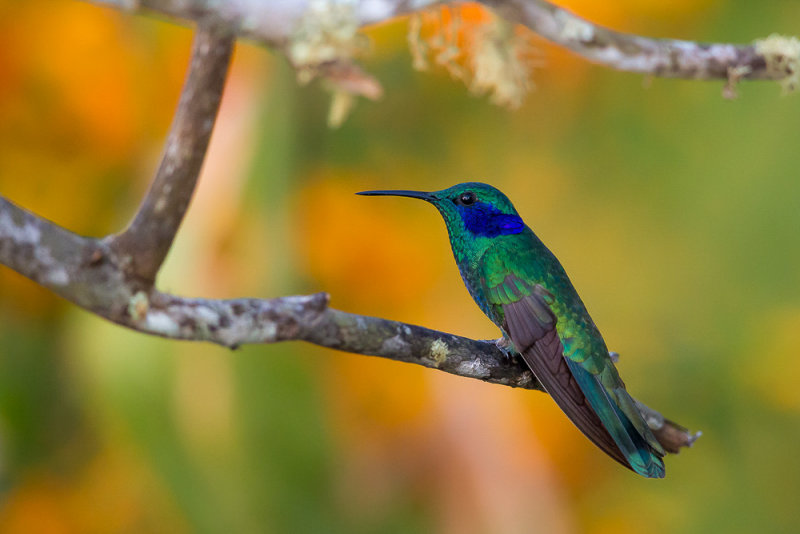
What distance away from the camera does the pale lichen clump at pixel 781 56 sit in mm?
2012

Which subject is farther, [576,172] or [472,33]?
[576,172]

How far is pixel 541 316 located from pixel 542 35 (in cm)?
57

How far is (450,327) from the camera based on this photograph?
4.28m

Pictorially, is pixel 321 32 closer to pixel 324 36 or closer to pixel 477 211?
pixel 324 36

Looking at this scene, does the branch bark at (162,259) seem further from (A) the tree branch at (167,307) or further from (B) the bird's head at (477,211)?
(B) the bird's head at (477,211)

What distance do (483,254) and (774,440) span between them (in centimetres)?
310

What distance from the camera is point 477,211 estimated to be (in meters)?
1.91

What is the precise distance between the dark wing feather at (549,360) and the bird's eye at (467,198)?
0.77ft

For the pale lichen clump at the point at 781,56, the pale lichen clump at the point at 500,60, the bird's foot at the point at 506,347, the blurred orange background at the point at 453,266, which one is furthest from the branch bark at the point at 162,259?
the blurred orange background at the point at 453,266

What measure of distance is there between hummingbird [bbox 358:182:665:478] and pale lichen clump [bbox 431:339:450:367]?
275mm

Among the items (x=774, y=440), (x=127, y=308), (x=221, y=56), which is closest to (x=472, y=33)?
(x=221, y=56)

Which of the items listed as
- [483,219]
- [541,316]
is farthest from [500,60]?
[541,316]

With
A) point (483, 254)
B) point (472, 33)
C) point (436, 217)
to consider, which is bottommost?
point (483, 254)

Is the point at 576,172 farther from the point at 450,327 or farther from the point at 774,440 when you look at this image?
the point at 774,440
